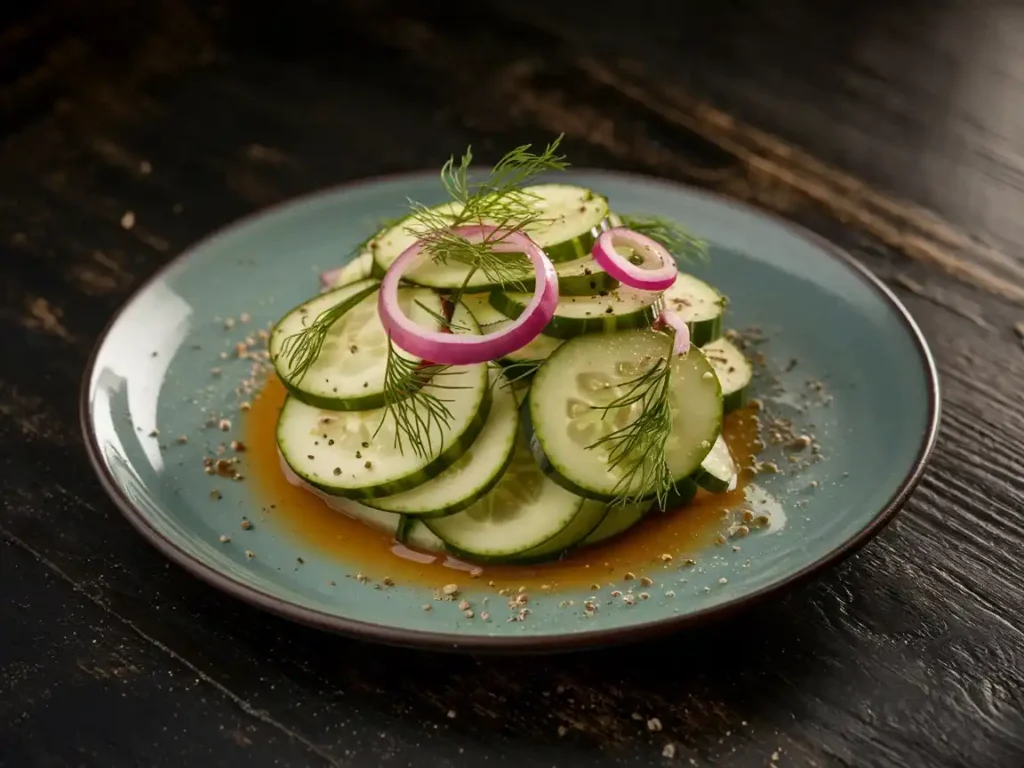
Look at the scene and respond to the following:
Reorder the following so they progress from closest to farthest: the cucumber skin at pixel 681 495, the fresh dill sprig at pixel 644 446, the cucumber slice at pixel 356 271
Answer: the fresh dill sprig at pixel 644 446 → the cucumber skin at pixel 681 495 → the cucumber slice at pixel 356 271

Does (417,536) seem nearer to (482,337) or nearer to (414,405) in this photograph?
(414,405)

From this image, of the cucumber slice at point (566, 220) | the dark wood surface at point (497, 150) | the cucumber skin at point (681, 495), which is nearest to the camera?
the dark wood surface at point (497, 150)

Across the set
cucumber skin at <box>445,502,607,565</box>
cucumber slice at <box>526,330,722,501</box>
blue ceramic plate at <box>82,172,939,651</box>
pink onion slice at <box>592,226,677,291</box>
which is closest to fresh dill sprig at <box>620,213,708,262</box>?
blue ceramic plate at <box>82,172,939,651</box>

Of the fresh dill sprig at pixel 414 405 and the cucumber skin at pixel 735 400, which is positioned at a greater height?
the cucumber skin at pixel 735 400

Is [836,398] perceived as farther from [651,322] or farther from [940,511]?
[651,322]

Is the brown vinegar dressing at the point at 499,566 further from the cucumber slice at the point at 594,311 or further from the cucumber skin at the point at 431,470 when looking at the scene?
the cucumber slice at the point at 594,311

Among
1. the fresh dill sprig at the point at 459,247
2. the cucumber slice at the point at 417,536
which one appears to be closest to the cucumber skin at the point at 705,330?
the fresh dill sprig at the point at 459,247
